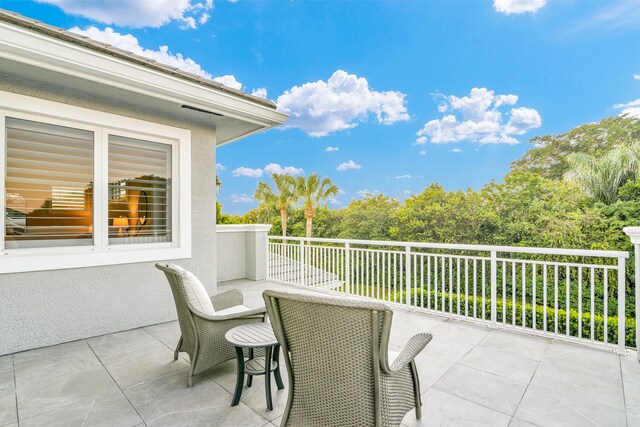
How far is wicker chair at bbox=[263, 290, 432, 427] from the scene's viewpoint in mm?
1462

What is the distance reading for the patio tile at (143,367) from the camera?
2740mm

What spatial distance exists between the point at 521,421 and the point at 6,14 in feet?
16.4

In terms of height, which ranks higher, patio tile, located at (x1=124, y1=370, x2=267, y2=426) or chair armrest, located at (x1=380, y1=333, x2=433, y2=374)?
chair armrest, located at (x1=380, y1=333, x2=433, y2=374)

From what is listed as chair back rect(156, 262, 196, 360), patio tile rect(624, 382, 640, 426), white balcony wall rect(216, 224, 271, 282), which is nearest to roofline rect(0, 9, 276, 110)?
chair back rect(156, 262, 196, 360)

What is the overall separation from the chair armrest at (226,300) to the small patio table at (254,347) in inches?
28.9

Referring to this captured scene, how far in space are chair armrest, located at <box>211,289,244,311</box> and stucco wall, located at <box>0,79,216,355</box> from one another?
152 cm

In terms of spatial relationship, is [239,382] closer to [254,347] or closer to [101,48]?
[254,347]

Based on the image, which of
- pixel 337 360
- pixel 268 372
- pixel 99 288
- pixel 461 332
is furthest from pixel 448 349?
pixel 99 288

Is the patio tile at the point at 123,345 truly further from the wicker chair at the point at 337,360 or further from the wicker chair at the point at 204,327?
the wicker chair at the point at 337,360

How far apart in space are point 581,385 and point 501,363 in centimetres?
58

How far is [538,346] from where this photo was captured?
133 inches

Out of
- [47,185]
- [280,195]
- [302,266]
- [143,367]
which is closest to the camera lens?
[143,367]

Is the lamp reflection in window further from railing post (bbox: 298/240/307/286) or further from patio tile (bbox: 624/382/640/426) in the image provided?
patio tile (bbox: 624/382/640/426)

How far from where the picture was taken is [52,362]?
10.2 feet
